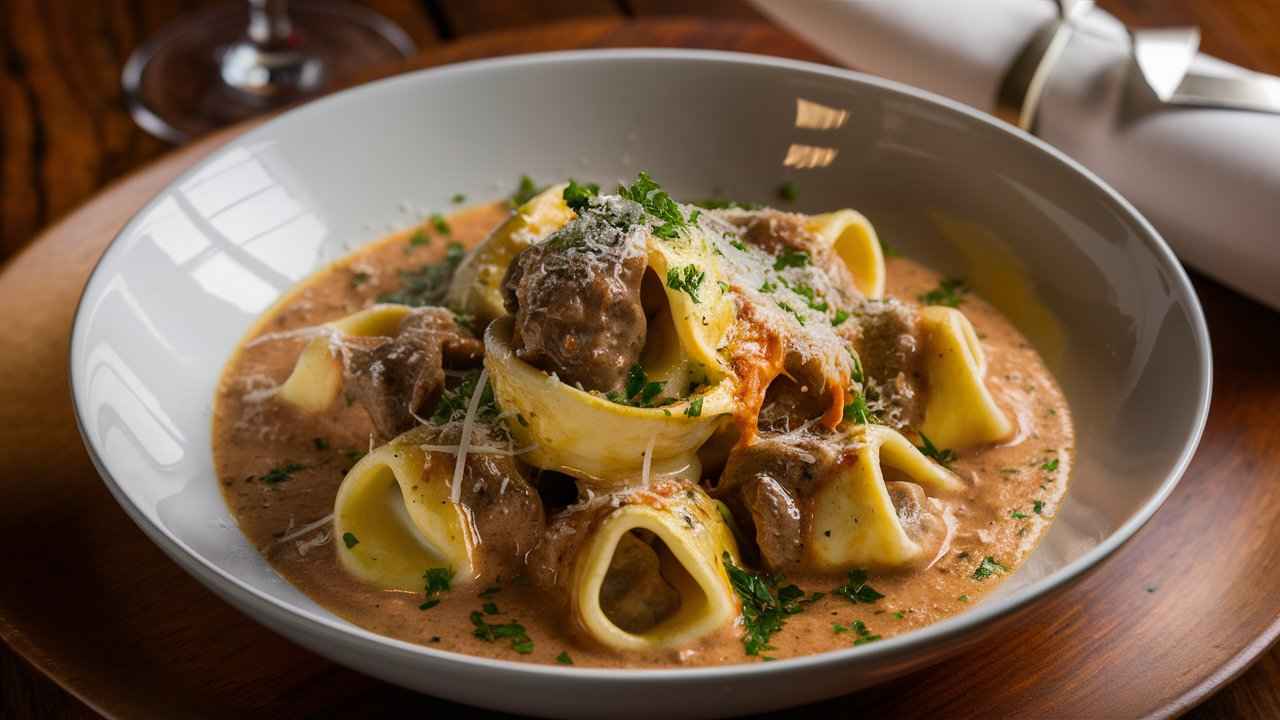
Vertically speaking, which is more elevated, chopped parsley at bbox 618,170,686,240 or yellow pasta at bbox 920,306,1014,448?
chopped parsley at bbox 618,170,686,240

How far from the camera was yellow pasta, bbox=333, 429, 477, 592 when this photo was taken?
4.03 metres

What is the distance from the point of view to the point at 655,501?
3.96 meters

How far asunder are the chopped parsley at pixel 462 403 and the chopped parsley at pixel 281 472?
0.48m

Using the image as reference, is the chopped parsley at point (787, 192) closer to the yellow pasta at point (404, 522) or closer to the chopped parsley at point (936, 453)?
the chopped parsley at point (936, 453)

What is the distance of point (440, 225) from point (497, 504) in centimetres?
194

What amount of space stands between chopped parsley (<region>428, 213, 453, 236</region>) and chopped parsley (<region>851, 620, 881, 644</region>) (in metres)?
2.64

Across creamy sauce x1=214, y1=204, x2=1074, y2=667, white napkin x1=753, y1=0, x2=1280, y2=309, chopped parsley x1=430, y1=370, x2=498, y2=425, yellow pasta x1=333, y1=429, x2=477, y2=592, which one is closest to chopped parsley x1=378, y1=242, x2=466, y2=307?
creamy sauce x1=214, y1=204, x2=1074, y2=667

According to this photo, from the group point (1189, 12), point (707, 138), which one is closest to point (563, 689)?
point (707, 138)

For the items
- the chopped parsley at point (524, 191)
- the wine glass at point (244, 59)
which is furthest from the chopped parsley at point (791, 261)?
the wine glass at point (244, 59)

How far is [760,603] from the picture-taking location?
388cm

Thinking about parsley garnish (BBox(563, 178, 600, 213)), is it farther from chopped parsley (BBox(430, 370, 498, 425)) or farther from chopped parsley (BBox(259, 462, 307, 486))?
chopped parsley (BBox(259, 462, 307, 486))

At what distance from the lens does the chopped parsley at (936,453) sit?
4469mm

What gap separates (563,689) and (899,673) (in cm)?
82

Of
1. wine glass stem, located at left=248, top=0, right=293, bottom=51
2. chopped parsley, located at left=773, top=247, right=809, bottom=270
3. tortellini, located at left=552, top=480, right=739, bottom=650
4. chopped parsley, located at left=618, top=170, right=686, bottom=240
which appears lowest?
wine glass stem, located at left=248, top=0, right=293, bottom=51
